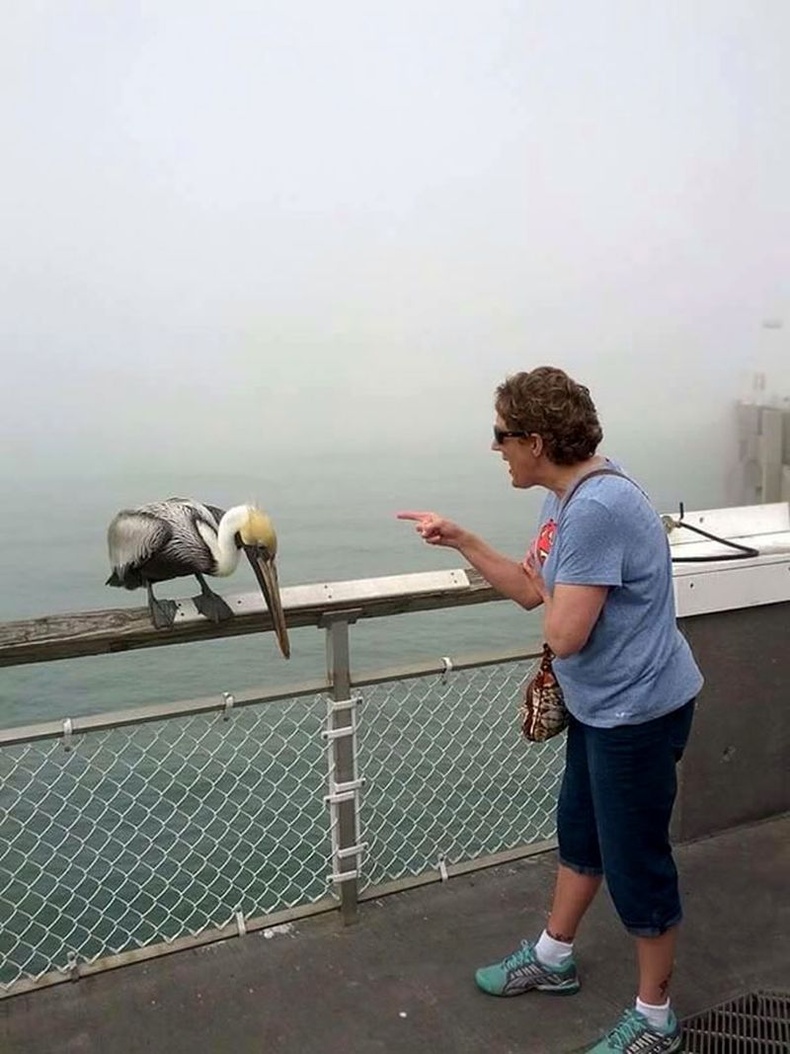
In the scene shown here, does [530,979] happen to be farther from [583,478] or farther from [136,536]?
[136,536]

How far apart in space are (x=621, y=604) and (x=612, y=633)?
6 cm

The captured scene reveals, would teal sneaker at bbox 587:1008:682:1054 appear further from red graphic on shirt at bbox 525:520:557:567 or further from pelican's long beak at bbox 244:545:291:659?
pelican's long beak at bbox 244:545:291:659

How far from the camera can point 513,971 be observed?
245cm

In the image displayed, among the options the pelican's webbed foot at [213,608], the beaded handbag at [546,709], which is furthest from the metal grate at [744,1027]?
the pelican's webbed foot at [213,608]

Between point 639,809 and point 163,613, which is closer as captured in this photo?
point 639,809

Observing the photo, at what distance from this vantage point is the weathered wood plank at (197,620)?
92.1 inches

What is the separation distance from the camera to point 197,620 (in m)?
2.50

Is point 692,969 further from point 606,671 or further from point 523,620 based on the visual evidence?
point 523,620

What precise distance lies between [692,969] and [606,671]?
3.62ft

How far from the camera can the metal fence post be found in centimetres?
269

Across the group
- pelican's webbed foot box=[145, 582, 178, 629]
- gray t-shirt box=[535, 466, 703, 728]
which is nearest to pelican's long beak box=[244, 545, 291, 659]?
pelican's webbed foot box=[145, 582, 178, 629]

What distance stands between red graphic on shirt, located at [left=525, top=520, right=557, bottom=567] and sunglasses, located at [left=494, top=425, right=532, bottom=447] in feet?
0.69

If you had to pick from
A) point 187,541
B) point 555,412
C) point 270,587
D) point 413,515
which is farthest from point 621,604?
point 187,541

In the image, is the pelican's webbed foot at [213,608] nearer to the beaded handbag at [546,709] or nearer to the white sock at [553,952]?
the beaded handbag at [546,709]
